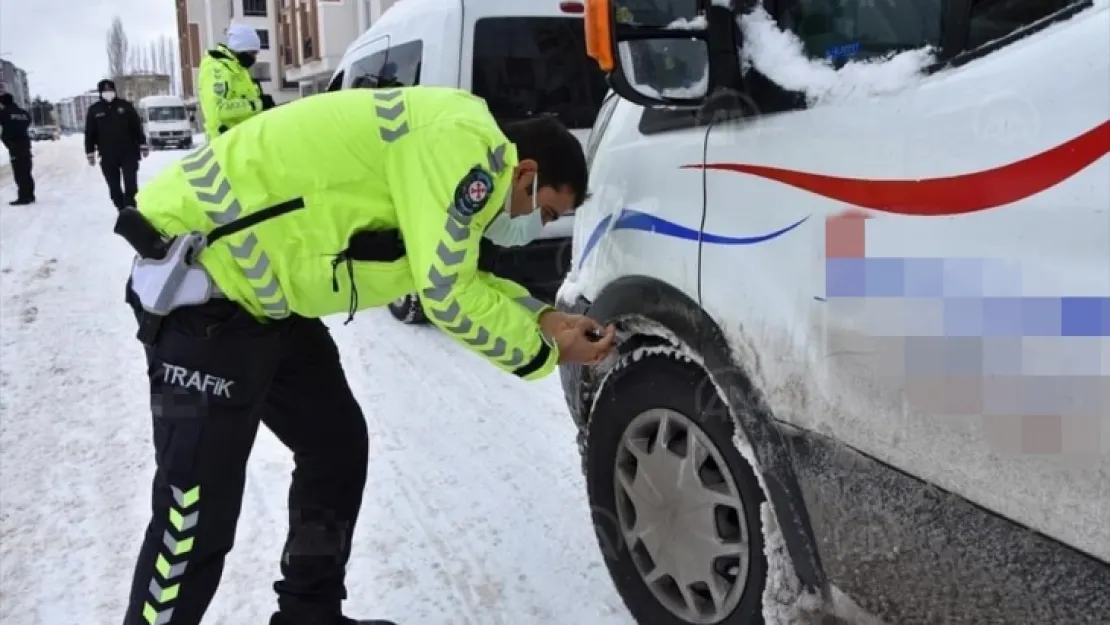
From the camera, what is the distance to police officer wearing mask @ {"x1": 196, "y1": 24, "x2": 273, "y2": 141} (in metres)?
7.18

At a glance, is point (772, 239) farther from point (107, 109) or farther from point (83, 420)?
point (107, 109)

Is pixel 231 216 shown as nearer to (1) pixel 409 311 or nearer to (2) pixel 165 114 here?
(1) pixel 409 311

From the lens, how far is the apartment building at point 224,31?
47.0 meters

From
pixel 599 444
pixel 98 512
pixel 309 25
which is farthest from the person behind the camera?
pixel 309 25

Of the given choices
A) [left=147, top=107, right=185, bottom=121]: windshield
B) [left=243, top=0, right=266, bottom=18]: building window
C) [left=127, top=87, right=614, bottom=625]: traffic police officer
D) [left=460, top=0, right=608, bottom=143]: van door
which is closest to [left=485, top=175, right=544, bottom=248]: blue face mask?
[left=127, top=87, right=614, bottom=625]: traffic police officer

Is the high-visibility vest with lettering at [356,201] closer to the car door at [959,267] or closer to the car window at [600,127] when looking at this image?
the car door at [959,267]

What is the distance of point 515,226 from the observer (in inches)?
89.7

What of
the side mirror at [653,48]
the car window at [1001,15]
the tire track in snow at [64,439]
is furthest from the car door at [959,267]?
the tire track in snow at [64,439]

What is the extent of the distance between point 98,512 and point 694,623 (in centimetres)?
240

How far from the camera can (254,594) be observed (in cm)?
300

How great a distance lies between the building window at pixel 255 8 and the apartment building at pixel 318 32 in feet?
28.1

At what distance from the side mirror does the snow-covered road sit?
1576mm

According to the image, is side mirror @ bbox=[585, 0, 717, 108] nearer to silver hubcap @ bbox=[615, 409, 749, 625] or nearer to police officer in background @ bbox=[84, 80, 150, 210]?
silver hubcap @ bbox=[615, 409, 749, 625]

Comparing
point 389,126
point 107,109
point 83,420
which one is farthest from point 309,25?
point 389,126
